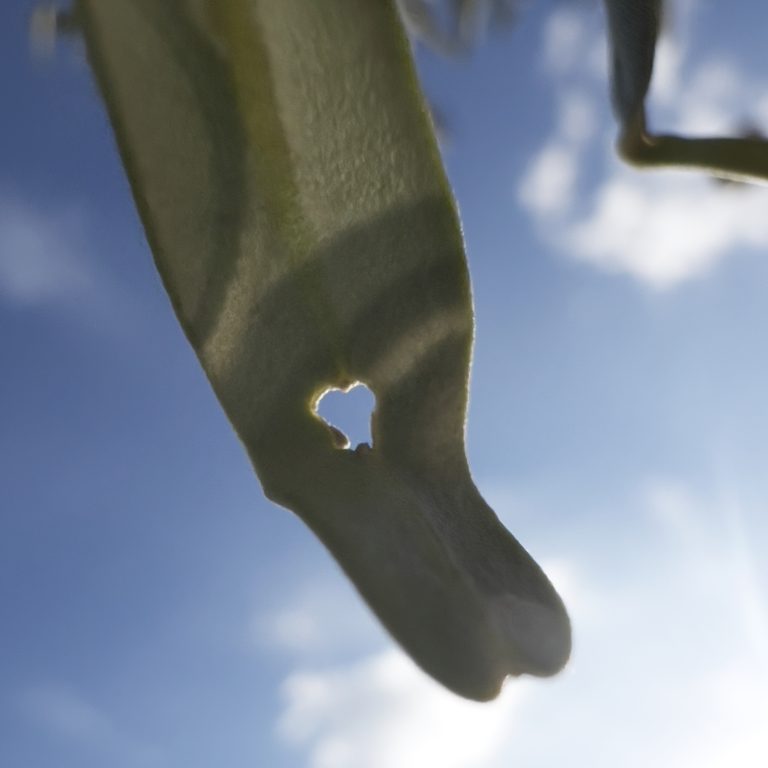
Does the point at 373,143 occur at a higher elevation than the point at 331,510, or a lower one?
higher

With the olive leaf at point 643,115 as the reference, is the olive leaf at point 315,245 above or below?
below

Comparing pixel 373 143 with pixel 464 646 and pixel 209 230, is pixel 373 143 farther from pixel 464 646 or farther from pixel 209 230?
pixel 464 646

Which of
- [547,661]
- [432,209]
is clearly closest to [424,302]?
[432,209]

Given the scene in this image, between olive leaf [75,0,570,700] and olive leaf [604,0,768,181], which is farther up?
olive leaf [604,0,768,181]

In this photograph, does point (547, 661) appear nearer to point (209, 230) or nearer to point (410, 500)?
point (410, 500)

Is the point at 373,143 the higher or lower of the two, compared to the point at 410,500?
higher

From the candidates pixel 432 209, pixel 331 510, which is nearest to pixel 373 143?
pixel 432 209
